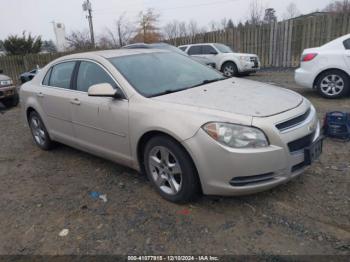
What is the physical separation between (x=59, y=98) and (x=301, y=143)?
10.5 ft

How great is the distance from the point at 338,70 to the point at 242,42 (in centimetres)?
978

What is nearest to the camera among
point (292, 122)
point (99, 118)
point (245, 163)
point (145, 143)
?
point (245, 163)

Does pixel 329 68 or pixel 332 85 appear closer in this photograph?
pixel 329 68

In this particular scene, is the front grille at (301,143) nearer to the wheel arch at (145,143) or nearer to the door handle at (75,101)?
the wheel arch at (145,143)

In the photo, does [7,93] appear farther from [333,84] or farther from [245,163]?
[333,84]

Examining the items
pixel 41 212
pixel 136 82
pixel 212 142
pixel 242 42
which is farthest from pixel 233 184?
pixel 242 42

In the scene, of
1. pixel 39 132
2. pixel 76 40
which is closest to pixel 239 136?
pixel 39 132

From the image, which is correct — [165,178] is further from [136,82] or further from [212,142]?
[136,82]

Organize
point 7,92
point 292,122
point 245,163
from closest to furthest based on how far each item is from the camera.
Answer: point 245,163
point 292,122
point 7,92

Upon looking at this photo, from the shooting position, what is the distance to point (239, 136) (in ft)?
8.26

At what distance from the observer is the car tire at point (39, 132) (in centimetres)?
484

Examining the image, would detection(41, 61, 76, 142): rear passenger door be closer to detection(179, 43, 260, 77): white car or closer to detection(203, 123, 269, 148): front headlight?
detection(203, 123, 269, 148): front headlight

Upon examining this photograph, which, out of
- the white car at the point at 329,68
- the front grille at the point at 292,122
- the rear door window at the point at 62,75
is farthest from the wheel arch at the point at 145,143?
the white car at the point at 329,68

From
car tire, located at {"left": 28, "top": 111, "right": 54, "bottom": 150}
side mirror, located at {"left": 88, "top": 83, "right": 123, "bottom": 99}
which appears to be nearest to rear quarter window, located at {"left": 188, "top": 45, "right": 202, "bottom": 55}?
car tire, located at {"left": 28, "top": 111, "right": 54, "bottom": 150}
